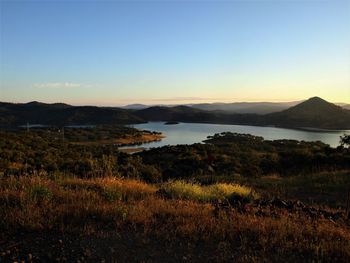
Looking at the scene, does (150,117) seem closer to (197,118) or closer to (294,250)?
(197,118)

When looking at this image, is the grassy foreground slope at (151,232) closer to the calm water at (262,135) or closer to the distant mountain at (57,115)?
the calm water at (262,135)

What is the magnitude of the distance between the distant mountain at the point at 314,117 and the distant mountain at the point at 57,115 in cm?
6124

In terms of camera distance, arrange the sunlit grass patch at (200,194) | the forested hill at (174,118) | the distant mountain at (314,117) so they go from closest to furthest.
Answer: the sunlit grass patch at (200,194) < the distant mountain at (314,117) < the forested hill at (174,118)

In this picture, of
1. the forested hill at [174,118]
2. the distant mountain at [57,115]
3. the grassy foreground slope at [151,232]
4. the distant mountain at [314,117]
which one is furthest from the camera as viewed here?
the distant mountain at [57,115]

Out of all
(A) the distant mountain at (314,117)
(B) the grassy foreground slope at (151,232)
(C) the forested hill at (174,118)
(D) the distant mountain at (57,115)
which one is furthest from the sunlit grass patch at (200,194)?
(D) the distant mountain at (57,115)

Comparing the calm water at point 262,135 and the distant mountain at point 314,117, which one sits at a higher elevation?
the distant mountain at point 314,117

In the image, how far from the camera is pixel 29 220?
15.9 feet

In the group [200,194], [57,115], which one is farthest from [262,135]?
[200,194]

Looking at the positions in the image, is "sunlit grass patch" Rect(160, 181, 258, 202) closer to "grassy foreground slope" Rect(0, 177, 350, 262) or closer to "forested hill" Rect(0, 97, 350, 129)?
"grassy foreground slope" Rect(0, 177, 350, 262)

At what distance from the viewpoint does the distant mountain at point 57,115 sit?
14650cm

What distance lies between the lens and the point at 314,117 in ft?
445

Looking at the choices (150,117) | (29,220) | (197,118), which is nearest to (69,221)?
(29,220)

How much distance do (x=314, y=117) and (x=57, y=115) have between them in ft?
334

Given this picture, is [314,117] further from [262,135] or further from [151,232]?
[151,232]
